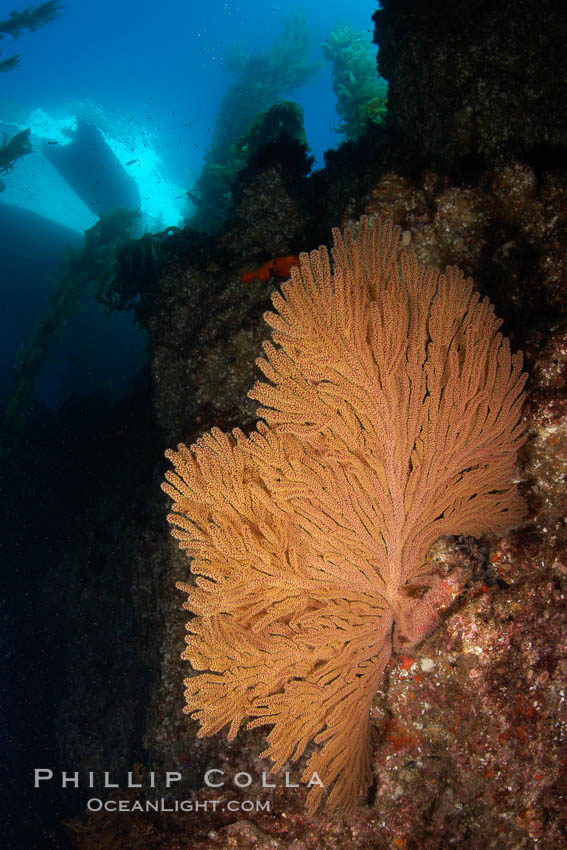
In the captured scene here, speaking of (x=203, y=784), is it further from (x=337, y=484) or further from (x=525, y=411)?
(x=525, y=411)

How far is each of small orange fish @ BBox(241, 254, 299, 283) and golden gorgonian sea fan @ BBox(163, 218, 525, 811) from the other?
1.73 metres

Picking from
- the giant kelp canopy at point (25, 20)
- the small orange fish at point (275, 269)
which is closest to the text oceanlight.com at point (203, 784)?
the small orange fish at point (275, 269)

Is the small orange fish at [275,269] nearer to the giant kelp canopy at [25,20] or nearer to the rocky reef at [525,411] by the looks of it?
the rocky reef at [525,411]

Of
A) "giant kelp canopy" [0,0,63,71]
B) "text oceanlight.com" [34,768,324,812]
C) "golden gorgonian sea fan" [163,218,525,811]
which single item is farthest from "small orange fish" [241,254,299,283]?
"giant kelp canopy" [0,0,63,71]

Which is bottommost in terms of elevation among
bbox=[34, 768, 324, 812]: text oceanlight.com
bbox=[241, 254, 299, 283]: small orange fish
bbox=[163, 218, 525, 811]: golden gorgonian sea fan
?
bbox=[34, 768, 324, 812]: text oceanlight.com

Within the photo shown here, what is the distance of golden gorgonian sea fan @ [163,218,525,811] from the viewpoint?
7.34 feet

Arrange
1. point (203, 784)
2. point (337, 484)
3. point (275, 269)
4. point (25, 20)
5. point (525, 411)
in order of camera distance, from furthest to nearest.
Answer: point (25, 20), point (275, 269), point (203, 784), point (525, 411), point (337, 484)

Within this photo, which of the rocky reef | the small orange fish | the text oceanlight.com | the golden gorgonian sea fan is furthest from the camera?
the small orange fish

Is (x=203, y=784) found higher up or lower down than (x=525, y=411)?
lower down

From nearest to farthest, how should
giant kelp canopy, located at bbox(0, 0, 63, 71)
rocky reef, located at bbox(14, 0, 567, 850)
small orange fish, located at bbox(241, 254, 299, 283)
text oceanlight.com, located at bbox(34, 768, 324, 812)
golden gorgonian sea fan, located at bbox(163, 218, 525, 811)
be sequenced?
golden gorgonian sea fan, located at bbox(163, 218, 525, 811), rocky reef, located at bbox(14, 0, 567, 850), text oceanlight.com, located at bbox(34, 768, 324, 812), small orange fish, located at bbox(241, 254, 299, 283), giant kelp canopy, located at bbox(0, 0, 63, 71)

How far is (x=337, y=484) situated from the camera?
7.86 feet

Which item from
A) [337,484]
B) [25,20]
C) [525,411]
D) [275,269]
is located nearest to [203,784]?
[337,484]

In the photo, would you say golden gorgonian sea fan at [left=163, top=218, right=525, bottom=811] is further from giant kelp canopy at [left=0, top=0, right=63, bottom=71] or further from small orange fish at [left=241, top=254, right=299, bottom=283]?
giant kelp canopy at [left=0, top=0, right=63, bottom=71]

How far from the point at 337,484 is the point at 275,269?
2.53 meters
